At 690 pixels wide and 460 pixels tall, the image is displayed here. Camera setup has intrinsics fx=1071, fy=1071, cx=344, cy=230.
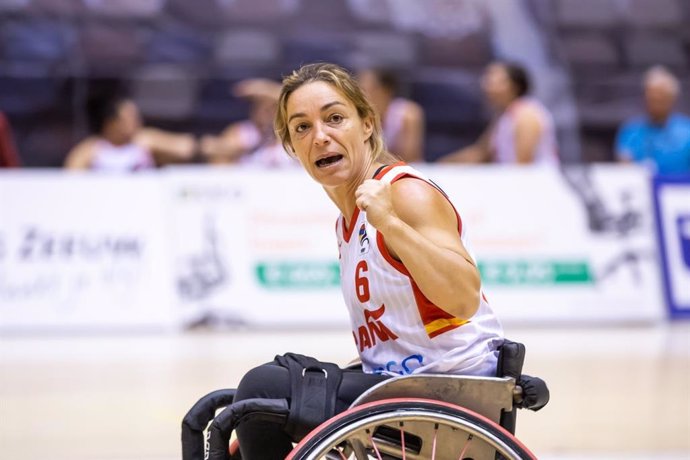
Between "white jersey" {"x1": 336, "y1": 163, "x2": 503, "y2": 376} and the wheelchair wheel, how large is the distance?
176 mm

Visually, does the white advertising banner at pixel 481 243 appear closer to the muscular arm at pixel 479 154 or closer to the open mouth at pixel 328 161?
the muscular arm at pixel 479 154

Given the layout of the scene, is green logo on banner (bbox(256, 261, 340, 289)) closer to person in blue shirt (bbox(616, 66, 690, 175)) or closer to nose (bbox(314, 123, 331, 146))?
person in blue shirt (bbox(616, 66, 690, 175))

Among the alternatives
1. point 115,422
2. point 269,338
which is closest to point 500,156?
point 269,338

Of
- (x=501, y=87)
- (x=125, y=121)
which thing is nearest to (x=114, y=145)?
(x=125, y=121)

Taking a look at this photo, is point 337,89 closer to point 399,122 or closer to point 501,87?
point 501,87

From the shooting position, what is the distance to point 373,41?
1119 cm

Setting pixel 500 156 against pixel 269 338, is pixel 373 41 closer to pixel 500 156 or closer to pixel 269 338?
pixel 500 156

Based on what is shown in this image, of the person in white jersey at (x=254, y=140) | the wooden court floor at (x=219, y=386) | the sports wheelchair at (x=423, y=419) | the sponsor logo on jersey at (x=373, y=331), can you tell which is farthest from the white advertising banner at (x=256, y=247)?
the sports wheelchair at (x=423, y=419)

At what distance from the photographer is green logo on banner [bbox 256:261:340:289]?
24.9 ft

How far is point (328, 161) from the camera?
262cm

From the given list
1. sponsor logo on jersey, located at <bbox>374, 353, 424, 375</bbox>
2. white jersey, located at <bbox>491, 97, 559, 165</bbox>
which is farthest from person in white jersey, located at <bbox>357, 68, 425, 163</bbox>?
sponsor logo on jersey, located at <bbox>374, 353, 424, 375</bbox>

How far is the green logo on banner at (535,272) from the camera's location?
7691mm

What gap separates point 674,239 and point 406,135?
238 centimetres

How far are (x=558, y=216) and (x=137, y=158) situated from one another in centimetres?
356
